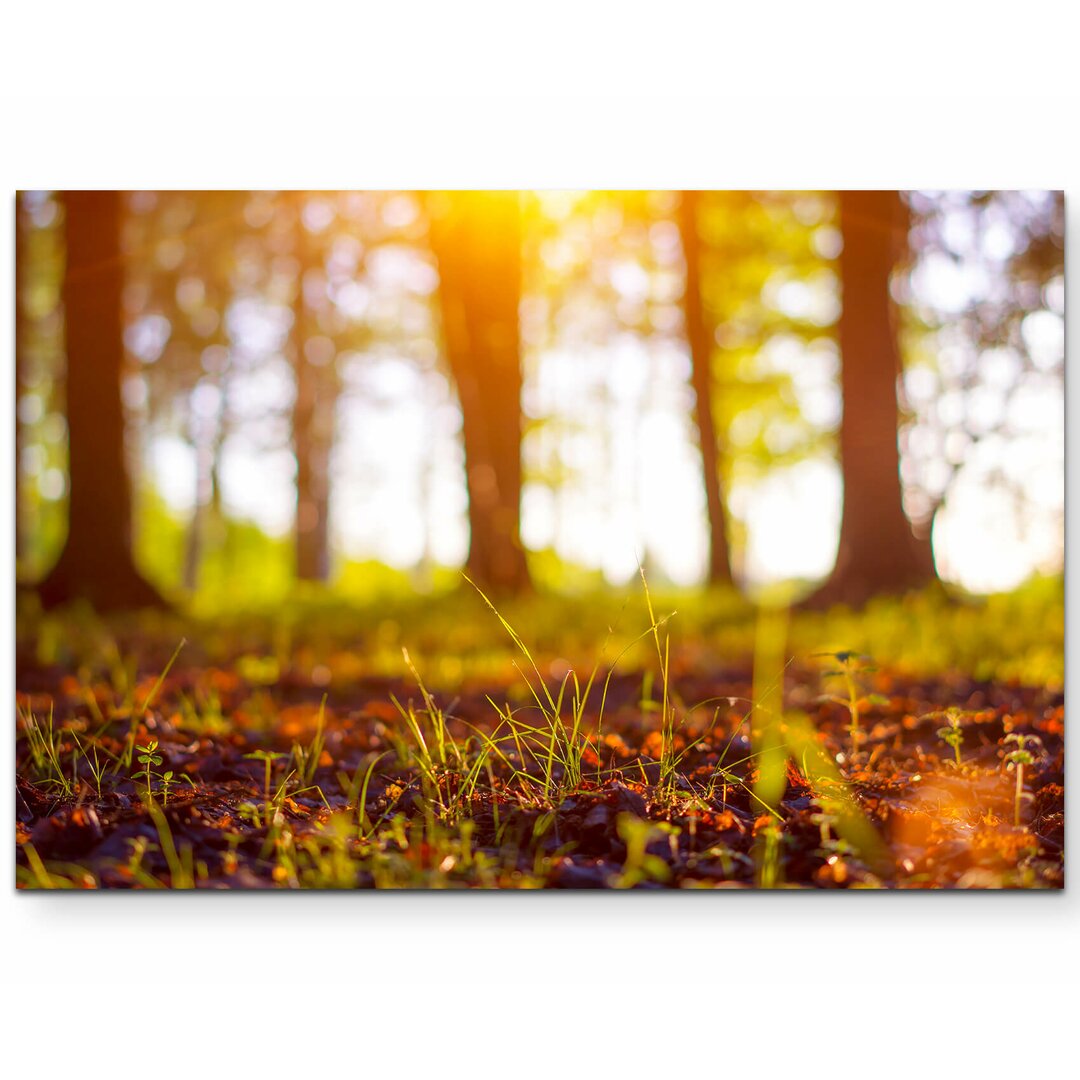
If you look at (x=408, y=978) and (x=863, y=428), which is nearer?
(x=408, y=978)

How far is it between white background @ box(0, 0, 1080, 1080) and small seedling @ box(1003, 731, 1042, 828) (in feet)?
0.86

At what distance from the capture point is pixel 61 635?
10.0 feet

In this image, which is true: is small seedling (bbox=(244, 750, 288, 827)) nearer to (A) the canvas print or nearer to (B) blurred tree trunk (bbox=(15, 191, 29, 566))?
(A) the canvas print

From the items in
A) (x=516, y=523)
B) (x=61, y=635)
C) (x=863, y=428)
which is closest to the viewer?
(x=61, y=635)

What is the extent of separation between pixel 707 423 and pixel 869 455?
2094mm

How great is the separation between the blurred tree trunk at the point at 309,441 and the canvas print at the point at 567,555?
0.48 ft

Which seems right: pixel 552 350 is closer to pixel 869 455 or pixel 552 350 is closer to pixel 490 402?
pixel 490 402

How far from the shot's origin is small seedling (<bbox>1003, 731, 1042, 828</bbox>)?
82.3 inches

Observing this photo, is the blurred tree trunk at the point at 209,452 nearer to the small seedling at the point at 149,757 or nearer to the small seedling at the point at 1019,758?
the small seedling at the point at 149,757

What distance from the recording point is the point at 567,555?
6.22 meters
